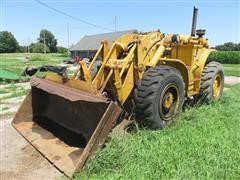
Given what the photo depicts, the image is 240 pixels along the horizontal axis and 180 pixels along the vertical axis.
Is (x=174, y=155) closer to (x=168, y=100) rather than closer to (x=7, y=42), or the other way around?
(x=168, y=100)

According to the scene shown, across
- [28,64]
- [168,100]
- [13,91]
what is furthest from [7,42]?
[168,100]

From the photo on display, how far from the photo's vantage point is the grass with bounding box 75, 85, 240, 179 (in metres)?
3.90

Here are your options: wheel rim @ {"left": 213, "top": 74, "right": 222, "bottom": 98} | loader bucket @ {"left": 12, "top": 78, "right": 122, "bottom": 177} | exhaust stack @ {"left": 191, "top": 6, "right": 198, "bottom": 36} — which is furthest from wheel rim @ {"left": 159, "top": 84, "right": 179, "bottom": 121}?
wheel rim @ {"left": 213, "top": 74, "right": 222, "bottom": 98}

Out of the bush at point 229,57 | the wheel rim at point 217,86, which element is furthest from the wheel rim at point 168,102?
the bush at point 229,57

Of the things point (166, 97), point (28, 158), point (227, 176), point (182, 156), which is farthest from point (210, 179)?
point (28, 158)

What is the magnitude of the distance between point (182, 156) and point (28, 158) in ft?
7.12

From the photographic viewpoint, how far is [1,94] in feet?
33.5

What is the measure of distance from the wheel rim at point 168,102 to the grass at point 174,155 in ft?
0.69

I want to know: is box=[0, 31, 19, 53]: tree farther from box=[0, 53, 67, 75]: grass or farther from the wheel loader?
the wheel loader

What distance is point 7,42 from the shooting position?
8106 cm

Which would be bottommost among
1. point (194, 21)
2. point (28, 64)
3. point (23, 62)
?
point (23, 62)

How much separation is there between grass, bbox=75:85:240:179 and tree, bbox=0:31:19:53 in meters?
80.5

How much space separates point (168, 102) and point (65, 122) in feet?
5.63

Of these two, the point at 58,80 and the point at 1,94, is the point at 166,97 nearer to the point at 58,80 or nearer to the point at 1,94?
the point at 58,80
